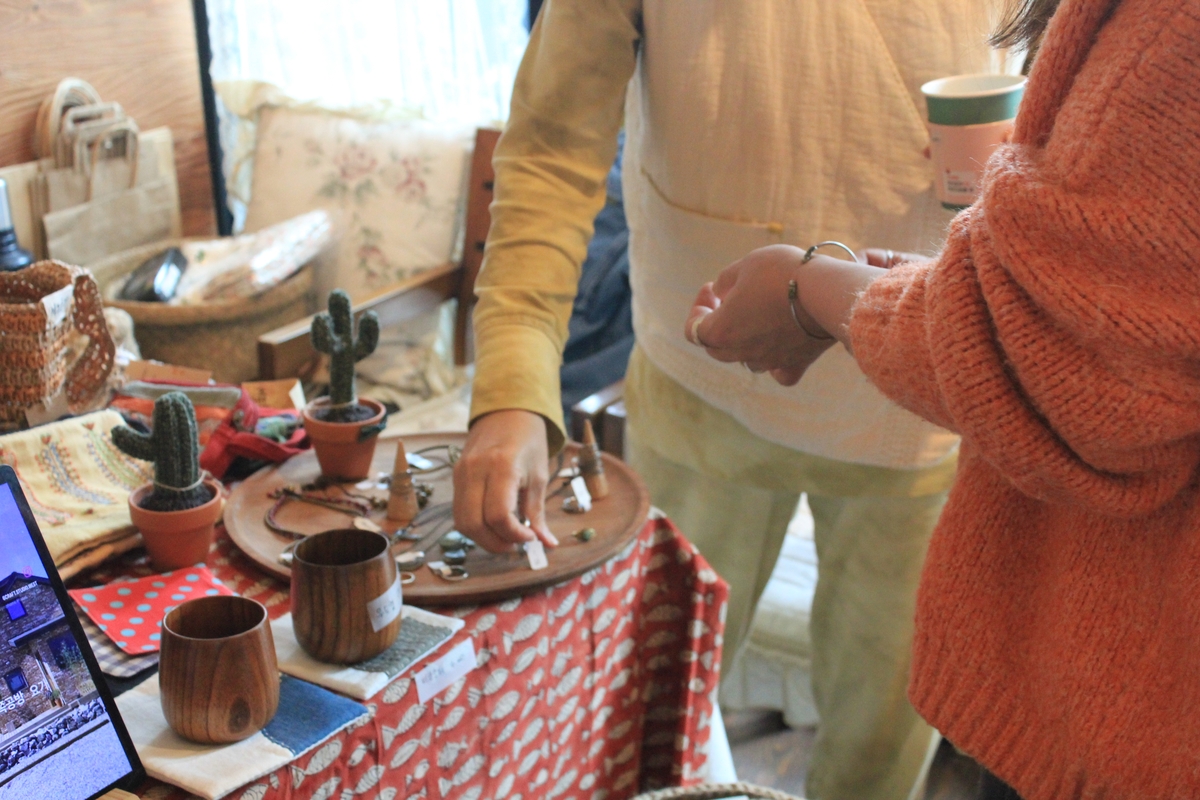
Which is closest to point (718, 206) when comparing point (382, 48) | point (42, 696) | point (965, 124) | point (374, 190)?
point (965, 124)

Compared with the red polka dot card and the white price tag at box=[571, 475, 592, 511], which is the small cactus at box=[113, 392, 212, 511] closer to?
the red polka dot card

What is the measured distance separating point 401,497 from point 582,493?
0.18 m

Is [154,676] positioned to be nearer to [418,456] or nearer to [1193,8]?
[418,456]

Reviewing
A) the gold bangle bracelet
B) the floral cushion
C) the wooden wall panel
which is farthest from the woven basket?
the gold bangle bracelet

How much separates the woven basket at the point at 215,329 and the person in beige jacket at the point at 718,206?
1.19m

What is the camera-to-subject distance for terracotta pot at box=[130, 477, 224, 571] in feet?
2.77

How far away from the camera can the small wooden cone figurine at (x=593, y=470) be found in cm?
104

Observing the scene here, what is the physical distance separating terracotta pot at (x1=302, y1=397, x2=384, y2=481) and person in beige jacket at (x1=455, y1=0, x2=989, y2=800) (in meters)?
0.13

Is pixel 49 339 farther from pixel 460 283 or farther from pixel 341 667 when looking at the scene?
pixel 460 283

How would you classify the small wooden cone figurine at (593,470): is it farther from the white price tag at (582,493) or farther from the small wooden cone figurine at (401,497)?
the small wooden cone figurine at (401,497)

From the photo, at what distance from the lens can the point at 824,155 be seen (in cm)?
103

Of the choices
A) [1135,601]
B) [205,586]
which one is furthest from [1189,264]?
[205,586]

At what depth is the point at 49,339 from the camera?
976mm

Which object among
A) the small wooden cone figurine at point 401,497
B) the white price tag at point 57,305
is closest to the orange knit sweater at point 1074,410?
the small wooden cone figurine at point 401,497
